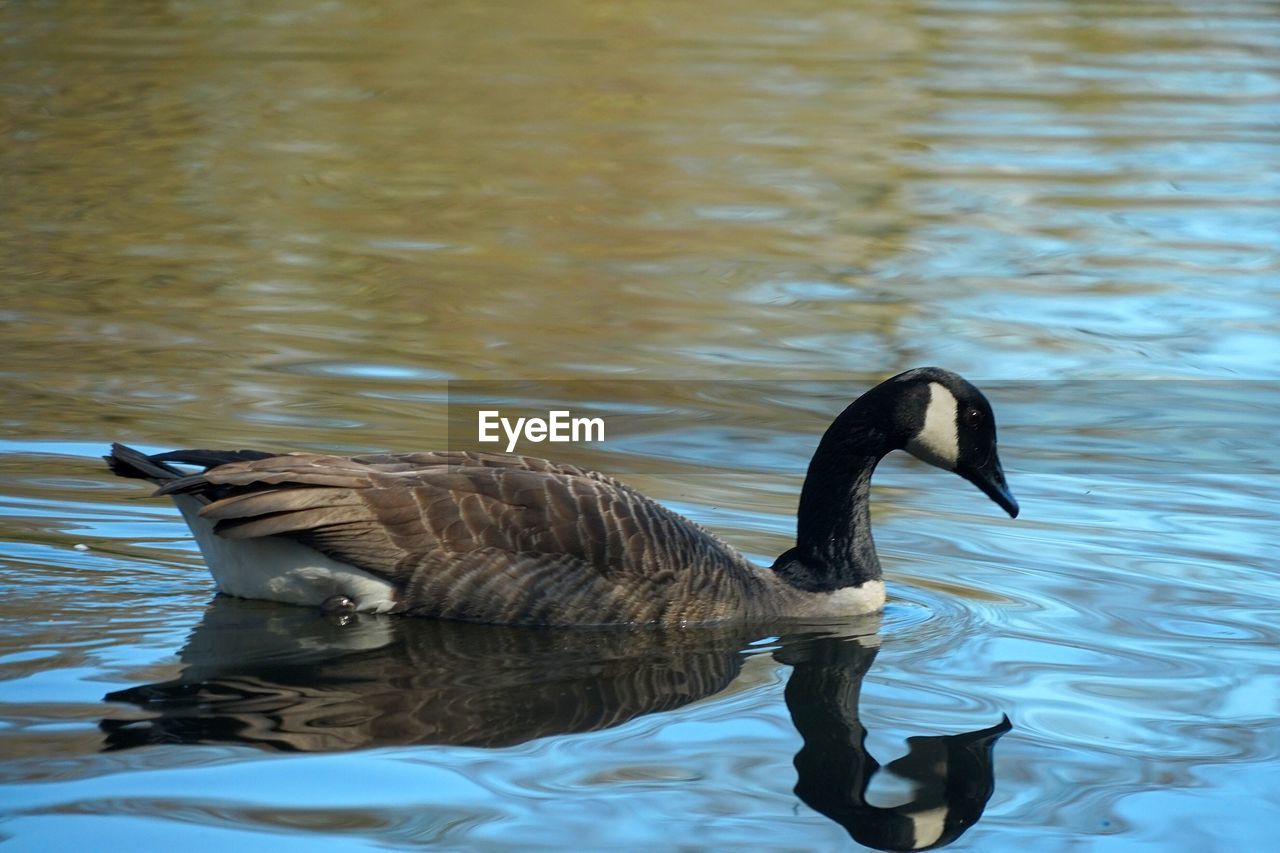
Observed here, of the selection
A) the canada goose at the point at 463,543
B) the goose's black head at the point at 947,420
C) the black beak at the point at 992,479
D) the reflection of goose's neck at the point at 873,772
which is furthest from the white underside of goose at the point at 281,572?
the black beak at the point at 992,479

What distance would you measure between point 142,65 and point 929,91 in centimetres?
991

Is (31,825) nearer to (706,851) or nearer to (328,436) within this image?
(706,851)

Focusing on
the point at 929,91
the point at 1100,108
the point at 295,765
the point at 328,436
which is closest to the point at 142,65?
the point at 929,91

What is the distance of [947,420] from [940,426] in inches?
1.7

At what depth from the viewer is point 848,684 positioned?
24.5 ft

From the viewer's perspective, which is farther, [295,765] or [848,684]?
[848,684]

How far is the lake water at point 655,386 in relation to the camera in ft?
20.5

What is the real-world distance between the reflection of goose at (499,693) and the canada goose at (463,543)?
0.41 ft

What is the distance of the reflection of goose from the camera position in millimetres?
6285

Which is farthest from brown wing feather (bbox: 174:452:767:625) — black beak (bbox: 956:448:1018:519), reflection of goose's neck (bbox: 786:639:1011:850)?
black beak (bbox: 956:448:1018:519)

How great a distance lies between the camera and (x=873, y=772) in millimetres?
6496

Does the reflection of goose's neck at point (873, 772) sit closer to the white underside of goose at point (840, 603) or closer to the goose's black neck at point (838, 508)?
the white underside of goose at point (840, 603)

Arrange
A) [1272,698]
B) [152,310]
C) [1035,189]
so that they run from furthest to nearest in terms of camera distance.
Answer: [1035,189]
[152,310]
[1272,698]

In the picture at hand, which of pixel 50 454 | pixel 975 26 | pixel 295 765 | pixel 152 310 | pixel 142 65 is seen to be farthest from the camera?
pixel 975 26
